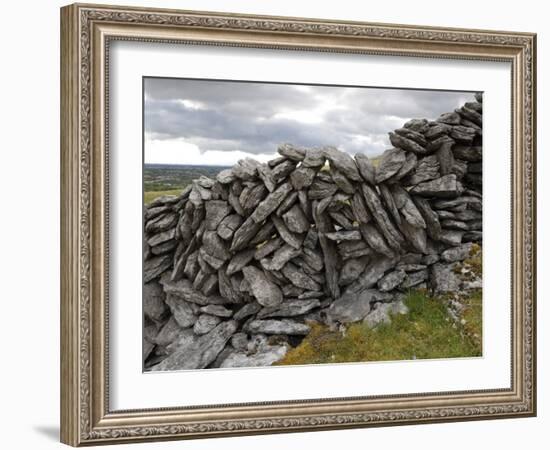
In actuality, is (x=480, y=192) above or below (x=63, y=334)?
A: above

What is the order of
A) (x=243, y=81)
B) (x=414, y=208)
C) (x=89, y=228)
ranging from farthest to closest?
(x=414, y=208)
(x=243, y=81)
(x=89, y=228)

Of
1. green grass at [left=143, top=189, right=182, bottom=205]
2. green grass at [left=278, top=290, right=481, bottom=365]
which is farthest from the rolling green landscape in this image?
green grass at [left=278, top=290, right=481, bottom=365]

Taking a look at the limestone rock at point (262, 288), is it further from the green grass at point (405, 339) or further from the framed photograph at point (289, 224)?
the green grass at point (405, 339)

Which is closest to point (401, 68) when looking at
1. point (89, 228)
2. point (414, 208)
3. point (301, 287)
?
point (414, 208)

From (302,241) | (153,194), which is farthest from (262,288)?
(153,194)

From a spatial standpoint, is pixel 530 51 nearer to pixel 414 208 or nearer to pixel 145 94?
pixel 414 208

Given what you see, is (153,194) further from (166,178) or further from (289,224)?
(289,224)

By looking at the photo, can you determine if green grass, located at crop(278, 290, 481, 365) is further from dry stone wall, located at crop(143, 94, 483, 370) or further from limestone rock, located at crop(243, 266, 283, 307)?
limestone rock, located at crop(243, 266, 283, 307)
